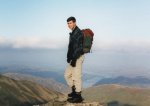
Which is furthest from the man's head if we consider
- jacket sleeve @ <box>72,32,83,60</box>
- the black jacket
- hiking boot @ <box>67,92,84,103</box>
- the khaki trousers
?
hiking boot @ <box>67,92,84,103</box>

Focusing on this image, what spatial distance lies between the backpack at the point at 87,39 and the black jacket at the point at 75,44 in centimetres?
25

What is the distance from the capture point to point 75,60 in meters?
21.1

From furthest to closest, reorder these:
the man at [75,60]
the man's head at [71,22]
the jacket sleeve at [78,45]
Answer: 1. the man's head at [71,22]
2. the man at [75,60]
3. the jacket sleeve at [78,45]

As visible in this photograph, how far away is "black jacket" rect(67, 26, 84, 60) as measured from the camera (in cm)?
2062

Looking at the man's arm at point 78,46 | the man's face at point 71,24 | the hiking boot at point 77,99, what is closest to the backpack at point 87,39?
the man's arm at point 78,46

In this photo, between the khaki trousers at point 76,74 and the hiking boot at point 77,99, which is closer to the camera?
the khaki trousers at point 76,74

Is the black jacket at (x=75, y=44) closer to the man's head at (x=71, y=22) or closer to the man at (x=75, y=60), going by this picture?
the man at (x=75, y=60)

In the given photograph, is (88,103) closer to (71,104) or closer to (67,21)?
(71,104)

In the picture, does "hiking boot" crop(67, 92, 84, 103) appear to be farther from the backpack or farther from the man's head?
the man's head

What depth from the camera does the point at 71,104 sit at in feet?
72.7

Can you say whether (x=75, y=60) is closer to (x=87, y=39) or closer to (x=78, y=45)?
(x=78, y=45)

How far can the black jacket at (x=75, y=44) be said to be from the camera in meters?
20.6

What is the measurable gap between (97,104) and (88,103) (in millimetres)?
1026

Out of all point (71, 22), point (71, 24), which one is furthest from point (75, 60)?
point (71, 22)
